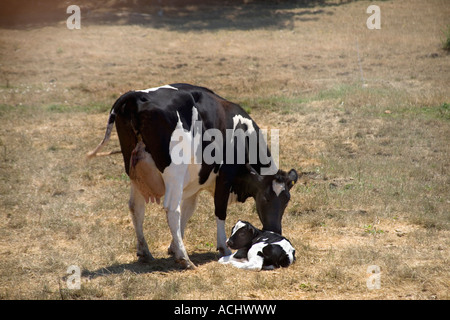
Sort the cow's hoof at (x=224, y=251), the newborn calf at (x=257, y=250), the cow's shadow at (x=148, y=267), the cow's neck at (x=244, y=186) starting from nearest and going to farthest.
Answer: the cow's shadow at (x=148, y=267), the newborn calf at (x=257, y=250), the cow's hoof at (x=224, y=251), the cow's neck at (x=244, y=186)

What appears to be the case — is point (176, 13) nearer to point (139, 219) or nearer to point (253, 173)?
point (253, 173)

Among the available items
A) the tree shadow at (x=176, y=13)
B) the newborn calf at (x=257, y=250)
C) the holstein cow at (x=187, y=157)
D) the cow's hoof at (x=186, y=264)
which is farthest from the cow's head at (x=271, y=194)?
the tree shadow at (x=176, y=13)

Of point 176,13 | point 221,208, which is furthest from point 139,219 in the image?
point 176,13

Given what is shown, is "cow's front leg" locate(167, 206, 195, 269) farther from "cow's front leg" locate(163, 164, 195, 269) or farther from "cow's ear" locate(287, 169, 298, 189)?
"cow's ear" locate(287, 169, 298, 189)

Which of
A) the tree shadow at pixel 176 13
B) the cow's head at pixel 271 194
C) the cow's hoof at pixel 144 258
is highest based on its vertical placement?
the tree shadow at pixel 176 13

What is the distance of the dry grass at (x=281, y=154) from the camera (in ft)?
20.6

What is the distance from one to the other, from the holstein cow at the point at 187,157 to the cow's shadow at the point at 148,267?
0.14m

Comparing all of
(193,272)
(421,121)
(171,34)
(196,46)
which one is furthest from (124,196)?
(171,34)

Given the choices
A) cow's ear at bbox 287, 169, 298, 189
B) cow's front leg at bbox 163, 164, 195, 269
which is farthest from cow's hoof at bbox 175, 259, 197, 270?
cow's ear at bbox 287, 169, 298, 189

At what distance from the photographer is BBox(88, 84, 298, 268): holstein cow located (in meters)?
6.54

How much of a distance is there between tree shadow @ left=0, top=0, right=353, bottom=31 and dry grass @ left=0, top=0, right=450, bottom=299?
1061 mm

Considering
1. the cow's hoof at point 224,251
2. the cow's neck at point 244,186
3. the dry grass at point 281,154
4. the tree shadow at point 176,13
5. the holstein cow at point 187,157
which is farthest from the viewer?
the tree shadow at point 176,13

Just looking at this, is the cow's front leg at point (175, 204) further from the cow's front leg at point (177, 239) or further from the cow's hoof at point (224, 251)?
the cow's hoof at point (224, 251)

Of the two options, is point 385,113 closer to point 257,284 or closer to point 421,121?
point 421,121
